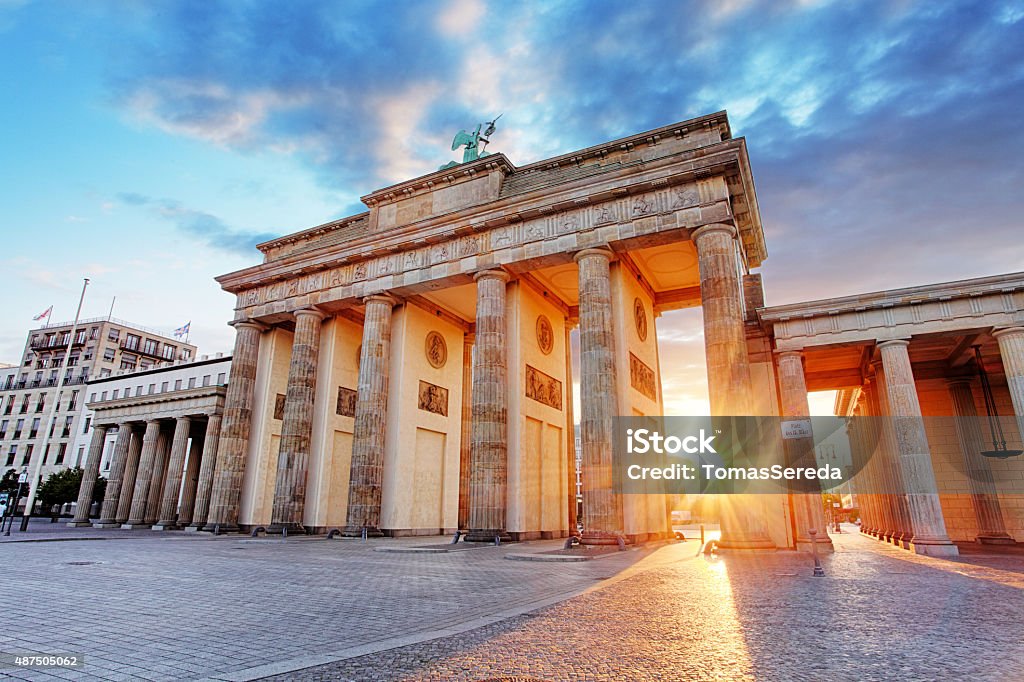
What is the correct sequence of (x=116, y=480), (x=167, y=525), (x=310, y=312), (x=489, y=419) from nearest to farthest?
(x=489, y=419) < (x=310, y=312) < (x=167, y=525) < (x=116, y=480)

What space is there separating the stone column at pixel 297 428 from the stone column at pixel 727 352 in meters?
19.0

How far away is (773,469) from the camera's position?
17.8 meters

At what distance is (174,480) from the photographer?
3238 centimetres

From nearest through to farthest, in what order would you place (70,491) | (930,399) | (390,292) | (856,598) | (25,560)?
(856,598)
(25,560)
(930,399)
(390,292)
(70,491)

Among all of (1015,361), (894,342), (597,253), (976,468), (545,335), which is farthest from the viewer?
(545,335)

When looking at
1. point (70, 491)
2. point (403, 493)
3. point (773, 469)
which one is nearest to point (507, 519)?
point (403, 493)

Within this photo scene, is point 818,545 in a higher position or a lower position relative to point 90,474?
lower

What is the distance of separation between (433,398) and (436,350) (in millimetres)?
2631

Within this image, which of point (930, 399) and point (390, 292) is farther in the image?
point (390, 292)

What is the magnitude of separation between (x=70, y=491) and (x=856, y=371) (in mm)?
62423

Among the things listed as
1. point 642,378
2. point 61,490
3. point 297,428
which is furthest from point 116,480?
point 642,378

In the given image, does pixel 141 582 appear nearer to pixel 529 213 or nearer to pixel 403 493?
pixel 403 493

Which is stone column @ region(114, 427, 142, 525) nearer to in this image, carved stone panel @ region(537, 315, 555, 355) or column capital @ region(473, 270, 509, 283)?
column capital @ region(473, 270, 509, 283)

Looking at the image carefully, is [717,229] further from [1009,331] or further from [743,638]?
[743,638]
